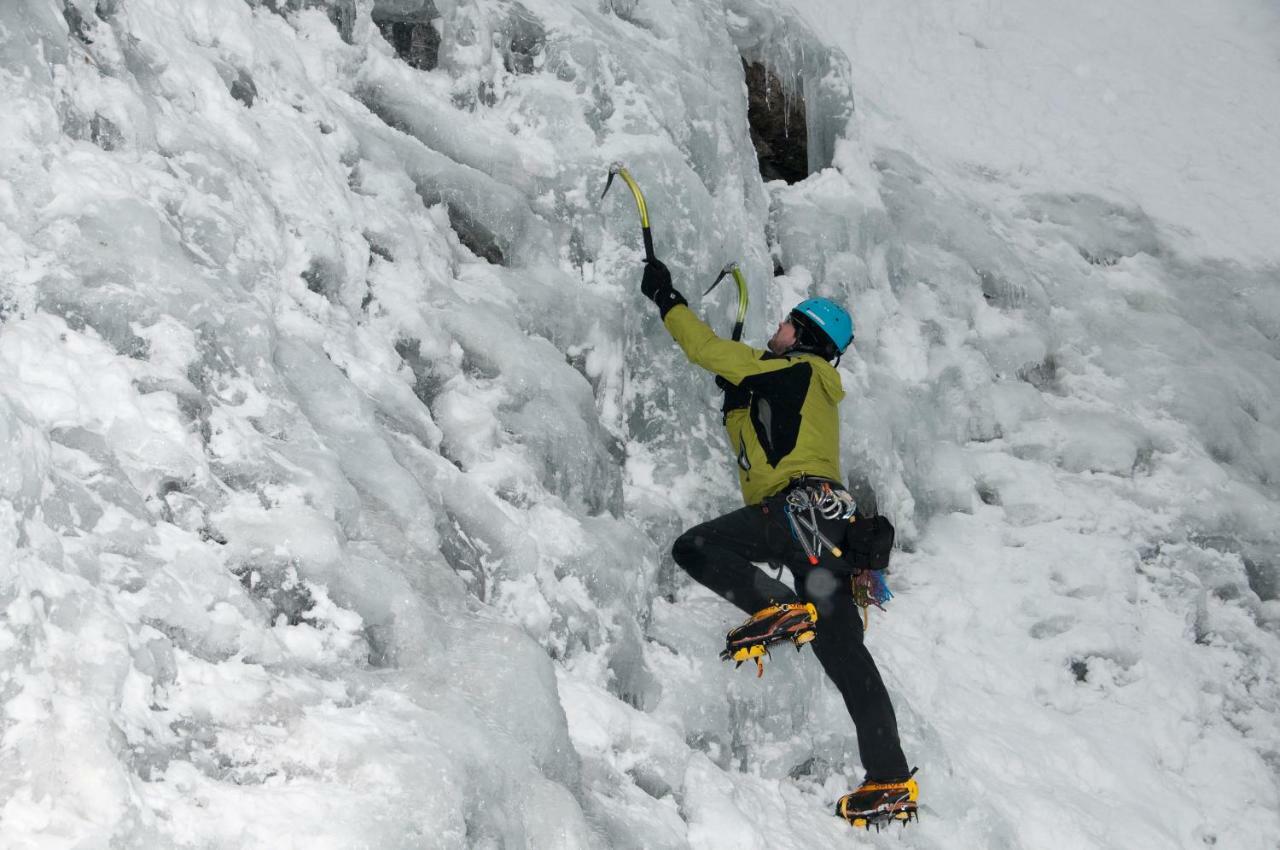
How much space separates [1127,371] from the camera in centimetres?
730

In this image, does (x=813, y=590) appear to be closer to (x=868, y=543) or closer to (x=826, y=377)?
(x=868, y=543)

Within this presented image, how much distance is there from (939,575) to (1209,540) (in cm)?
160

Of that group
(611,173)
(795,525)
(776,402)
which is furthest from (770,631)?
(611,173)

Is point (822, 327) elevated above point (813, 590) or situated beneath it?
elevated above

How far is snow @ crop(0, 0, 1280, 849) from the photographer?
3.18 meters

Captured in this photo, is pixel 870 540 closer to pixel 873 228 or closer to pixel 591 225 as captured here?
pixel 591 225

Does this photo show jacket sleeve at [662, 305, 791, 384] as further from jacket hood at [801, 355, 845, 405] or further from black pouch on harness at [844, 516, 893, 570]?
black pouch on harness at [844, 516, 893, 570]

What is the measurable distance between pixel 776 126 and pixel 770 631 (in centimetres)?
412

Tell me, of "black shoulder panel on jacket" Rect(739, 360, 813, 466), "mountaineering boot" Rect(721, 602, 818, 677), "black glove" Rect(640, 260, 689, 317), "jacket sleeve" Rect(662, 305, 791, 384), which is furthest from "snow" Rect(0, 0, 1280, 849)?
"black shoulder panel on jacket" Rect(739, 360, 813, 466)

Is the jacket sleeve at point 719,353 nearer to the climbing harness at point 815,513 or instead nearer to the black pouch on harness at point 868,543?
the climbing harness at point 815,513

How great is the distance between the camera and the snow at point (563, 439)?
3.18m

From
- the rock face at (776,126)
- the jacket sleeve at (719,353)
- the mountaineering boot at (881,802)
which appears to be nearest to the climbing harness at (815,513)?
the jacket sleeve at (719,353)

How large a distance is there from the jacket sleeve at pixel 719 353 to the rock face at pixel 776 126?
2.81 meters

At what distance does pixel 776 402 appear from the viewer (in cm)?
517
